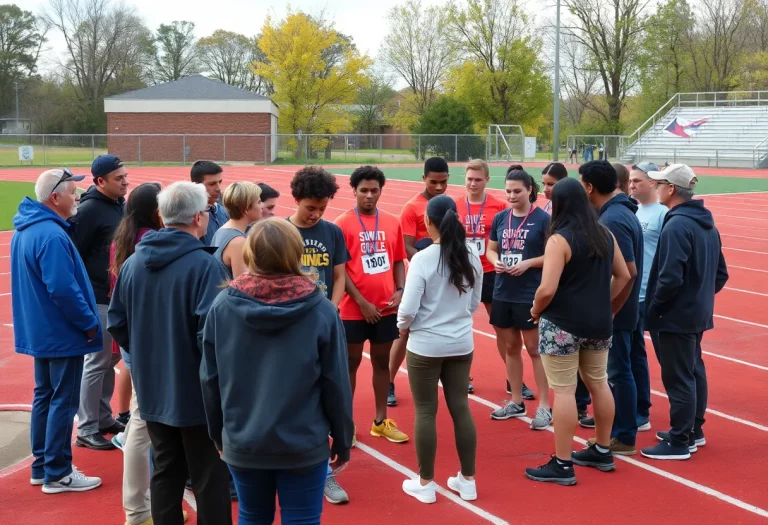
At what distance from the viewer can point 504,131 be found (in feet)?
198

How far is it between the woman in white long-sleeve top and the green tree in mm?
69614

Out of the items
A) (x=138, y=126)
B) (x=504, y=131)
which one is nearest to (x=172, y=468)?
(x=138, y=126)

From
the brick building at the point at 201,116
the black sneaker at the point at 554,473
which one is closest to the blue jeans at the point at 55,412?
the black sneaker at the point at 554,473

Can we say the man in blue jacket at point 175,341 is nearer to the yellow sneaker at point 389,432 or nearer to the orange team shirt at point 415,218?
the yellow sneaker at point 389,432

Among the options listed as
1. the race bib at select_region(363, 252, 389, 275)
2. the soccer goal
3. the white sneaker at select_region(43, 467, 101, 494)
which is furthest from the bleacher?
the white sneaker at select_region(43, 467, 101, 494)

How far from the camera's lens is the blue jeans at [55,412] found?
16.3ft

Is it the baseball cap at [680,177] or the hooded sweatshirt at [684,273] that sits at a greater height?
the baseball cap at [680,177]

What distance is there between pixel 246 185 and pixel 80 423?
244 centimetres

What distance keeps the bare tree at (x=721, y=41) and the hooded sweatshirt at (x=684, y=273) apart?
60849mm

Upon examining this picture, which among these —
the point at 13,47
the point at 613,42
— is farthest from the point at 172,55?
the point at 613,42

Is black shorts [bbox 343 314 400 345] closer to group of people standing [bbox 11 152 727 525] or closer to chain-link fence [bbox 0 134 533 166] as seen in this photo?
group of people standing [bbox 11 152 727 525]

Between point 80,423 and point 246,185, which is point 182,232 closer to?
point 246,185

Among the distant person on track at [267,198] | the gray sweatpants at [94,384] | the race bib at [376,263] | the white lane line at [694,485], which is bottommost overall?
the white lane line at [694,485]

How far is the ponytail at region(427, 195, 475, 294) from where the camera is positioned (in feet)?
15.1
